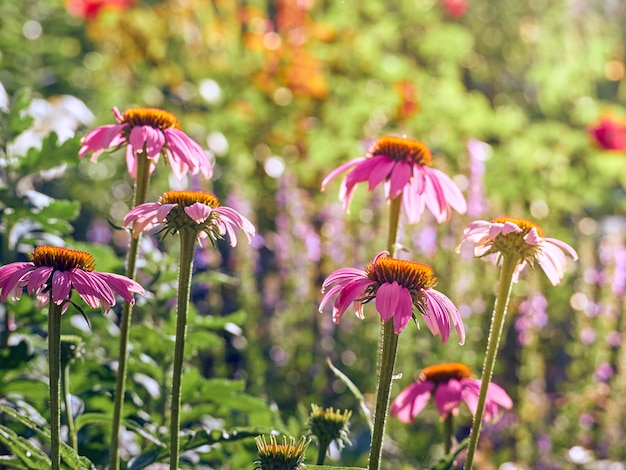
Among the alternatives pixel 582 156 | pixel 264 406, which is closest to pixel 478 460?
pixel 264 406

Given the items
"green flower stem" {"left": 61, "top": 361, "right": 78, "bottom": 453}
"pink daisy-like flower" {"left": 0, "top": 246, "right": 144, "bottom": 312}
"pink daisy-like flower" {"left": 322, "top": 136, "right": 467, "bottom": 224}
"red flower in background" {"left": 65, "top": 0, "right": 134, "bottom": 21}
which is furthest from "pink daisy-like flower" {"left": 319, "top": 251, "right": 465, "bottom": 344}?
"red flower in background" {"left": 65, "top": 0, "right": 134, "bottom": 21}

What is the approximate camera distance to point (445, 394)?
148 centimetres

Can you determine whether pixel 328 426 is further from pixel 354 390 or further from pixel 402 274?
pixel 402 274

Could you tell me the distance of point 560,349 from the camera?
4.42 meters

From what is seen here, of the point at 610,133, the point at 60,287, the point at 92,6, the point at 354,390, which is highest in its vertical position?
the point at 92,6

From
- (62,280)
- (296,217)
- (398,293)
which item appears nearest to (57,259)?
(62,280)

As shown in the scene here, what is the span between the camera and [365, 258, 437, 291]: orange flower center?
3.72 feet

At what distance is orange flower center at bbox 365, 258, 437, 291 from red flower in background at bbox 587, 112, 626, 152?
371 centimetres

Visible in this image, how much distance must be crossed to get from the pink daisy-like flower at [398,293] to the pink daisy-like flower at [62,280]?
0.25 m

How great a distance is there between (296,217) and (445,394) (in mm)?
2125

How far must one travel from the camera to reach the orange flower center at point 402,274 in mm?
1133

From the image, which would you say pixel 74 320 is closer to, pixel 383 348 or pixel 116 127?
pixel 116 127

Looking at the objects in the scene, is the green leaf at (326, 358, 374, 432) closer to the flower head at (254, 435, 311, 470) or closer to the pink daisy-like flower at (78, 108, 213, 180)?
the flower head at (254, 435, 311, 470)

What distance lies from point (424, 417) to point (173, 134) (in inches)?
80.1
